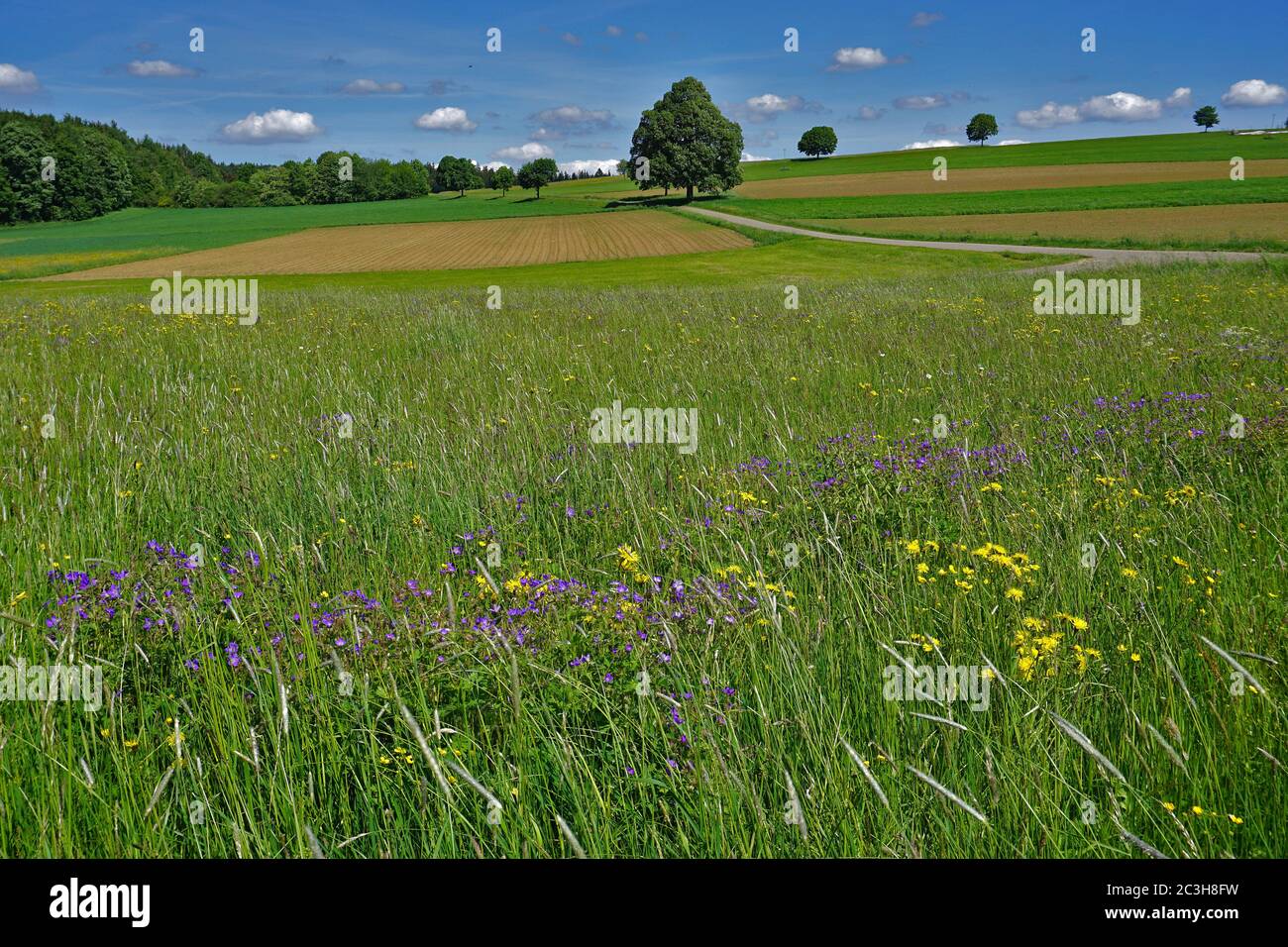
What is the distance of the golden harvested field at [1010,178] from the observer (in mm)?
86188

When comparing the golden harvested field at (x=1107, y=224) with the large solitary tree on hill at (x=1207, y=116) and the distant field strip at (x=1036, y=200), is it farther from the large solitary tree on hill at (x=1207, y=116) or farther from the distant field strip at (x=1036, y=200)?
the large solitary tree on hill at (x=1207, y=116)

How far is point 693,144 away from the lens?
104125mm

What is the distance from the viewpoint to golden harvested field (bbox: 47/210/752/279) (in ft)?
164

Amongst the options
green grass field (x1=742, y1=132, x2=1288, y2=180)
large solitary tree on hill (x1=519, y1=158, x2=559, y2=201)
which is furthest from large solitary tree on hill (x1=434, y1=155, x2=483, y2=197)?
green grass field (x1=742, y1=132, x2=1288, y2=180)

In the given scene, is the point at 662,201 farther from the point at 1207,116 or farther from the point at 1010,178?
the point at 1207,116

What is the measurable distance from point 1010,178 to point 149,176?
145531 millimetres

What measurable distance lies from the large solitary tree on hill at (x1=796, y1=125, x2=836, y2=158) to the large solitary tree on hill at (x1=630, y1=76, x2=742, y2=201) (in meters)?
80.7

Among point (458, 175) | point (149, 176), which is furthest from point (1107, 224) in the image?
point (149, 176)

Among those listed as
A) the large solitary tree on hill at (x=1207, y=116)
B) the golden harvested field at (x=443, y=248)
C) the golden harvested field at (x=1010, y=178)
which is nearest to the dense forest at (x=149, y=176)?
the golden harvested field at (x=443, y=248)

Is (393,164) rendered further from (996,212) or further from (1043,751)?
(1043,751)

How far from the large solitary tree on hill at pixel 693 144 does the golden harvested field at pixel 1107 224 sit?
39073 millimetres

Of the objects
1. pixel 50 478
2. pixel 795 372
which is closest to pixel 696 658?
pixel 50 478

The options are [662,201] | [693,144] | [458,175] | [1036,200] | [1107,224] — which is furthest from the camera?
[458,175]
